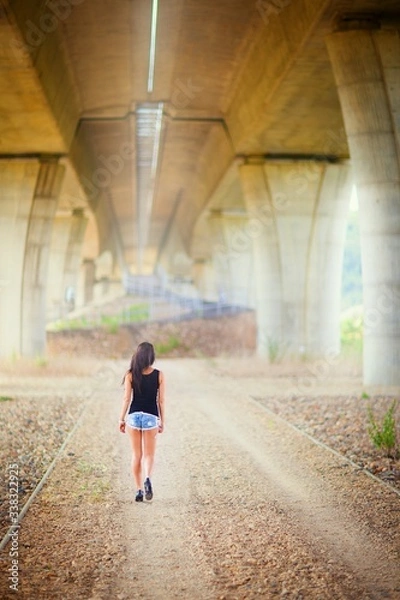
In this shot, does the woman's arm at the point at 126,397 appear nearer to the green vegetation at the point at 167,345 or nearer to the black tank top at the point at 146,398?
the black tank top at the point at 146,398

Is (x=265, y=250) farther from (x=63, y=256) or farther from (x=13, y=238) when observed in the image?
(x=63, y=256)

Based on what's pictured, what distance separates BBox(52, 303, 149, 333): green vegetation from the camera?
37603mm

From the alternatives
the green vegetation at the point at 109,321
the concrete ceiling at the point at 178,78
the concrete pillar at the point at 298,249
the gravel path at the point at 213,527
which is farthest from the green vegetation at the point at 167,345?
the gravel path at the point at 213,527

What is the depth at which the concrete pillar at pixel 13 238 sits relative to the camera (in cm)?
2809

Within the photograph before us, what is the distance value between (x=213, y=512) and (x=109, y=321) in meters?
33.7

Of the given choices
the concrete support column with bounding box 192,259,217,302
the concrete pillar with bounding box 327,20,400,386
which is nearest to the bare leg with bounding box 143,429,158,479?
the concrete pillar with bounding box 327,20,400,386

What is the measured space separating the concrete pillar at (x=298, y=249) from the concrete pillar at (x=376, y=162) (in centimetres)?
1116

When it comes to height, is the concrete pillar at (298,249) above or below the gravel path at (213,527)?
above

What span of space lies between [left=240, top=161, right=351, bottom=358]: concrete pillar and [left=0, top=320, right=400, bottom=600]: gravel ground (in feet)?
48.1

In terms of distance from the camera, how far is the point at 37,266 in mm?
29531

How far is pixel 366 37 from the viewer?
17.2 metres

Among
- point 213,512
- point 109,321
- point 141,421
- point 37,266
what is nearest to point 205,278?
Result: point 109,321

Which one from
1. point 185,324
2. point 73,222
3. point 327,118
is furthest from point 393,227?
point 73,222

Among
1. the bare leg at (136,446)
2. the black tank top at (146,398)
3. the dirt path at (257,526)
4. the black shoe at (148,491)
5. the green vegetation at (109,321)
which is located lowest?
the dirt path at (257,526)
